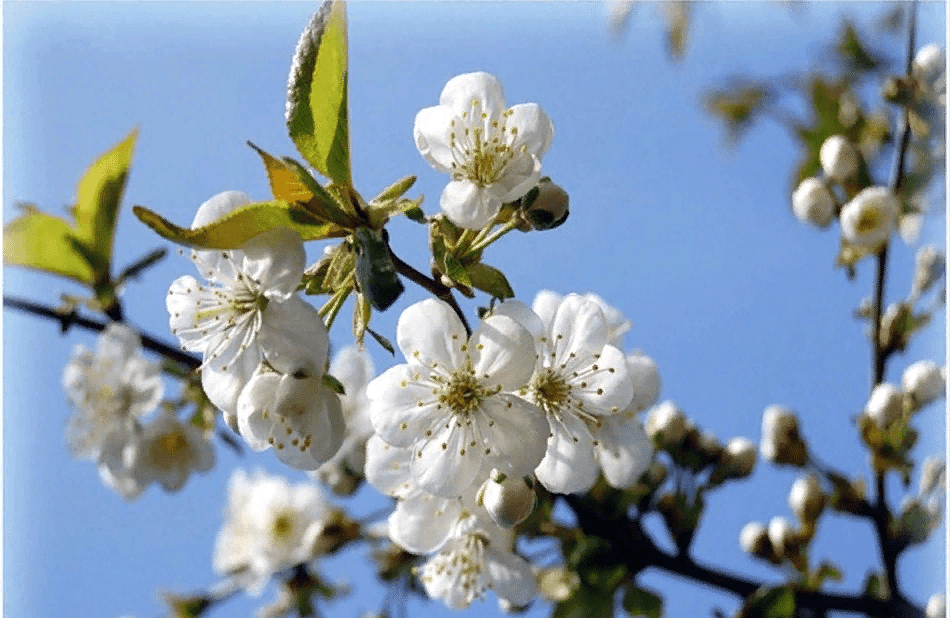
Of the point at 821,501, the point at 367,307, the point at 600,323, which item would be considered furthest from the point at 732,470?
the point at 367,307

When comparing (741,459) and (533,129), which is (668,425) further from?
(533,129)

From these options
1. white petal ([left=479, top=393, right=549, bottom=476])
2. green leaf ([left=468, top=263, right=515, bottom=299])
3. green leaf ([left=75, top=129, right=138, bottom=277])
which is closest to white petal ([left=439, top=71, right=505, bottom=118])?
green leaf ([left=468, top=263, right=515, bottom=299])

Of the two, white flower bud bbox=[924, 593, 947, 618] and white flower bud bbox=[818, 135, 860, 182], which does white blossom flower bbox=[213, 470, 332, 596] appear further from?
white flower bud bbox=[818, 135, 860, 182]

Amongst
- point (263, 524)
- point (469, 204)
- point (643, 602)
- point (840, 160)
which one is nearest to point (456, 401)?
point (469, 204)

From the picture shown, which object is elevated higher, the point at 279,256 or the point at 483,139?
the point at 483,139

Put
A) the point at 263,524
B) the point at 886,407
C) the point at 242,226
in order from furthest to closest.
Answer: the point at 263,524 → the point at 886,407 → the point at 242,226

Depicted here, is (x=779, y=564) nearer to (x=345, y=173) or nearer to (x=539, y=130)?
(x=539, y=130)

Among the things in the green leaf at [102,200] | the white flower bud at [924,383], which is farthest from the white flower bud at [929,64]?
the green leaf at [102,200]
